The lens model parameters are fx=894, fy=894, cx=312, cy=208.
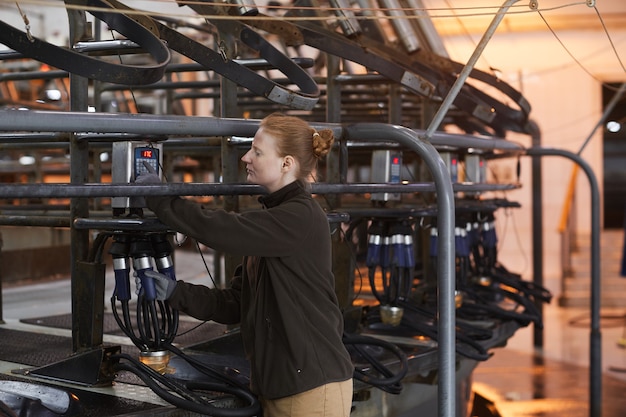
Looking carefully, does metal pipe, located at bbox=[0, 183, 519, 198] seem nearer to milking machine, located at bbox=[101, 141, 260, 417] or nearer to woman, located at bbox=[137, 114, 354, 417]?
woman, located at bbox=[137, 114, 354, 417]

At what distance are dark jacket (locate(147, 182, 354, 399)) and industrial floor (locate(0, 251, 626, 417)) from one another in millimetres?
1774

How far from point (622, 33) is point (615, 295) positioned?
3.63 meters

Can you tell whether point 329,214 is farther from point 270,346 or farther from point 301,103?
point 270,346

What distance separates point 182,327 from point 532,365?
136 inches

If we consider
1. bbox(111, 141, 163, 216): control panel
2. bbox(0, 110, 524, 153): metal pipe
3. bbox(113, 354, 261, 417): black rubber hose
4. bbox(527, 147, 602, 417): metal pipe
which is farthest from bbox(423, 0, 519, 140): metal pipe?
bbox(527, 147, 602, 417): metal pipe

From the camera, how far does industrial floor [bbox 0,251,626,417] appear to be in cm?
521

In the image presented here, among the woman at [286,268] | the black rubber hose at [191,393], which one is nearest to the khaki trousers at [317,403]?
the woman at [286,268]

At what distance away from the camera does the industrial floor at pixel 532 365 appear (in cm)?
521

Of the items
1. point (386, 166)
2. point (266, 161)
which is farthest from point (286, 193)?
point (386, 166)

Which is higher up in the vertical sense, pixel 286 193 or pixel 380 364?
pixel 286 193

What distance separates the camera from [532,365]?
6523 mm

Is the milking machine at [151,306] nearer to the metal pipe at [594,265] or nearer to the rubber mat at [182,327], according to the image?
the rubber mat at [182,327]

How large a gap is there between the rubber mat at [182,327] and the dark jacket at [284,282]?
46.3 inches

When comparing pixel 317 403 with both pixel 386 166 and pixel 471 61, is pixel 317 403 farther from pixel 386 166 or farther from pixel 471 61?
pixel 386 166
